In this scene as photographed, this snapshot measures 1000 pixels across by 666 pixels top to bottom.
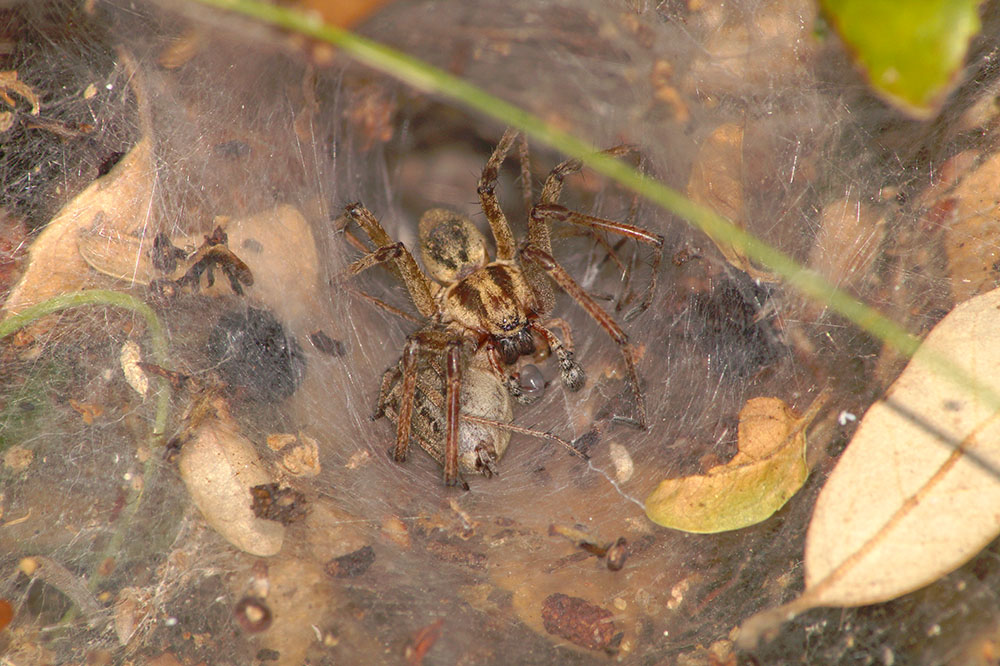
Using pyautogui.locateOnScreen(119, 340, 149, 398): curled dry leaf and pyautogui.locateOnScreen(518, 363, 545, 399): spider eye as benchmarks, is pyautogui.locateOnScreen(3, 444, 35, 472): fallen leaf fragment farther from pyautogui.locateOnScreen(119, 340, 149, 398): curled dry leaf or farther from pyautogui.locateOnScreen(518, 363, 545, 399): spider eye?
pyautogui.locateOnScreen(518, 363, 545, 399): spider eye

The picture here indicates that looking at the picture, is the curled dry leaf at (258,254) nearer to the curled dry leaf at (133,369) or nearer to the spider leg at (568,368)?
the curled dry leaf at (133,369)

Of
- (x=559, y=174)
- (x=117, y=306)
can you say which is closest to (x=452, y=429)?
(x=559, y=174)

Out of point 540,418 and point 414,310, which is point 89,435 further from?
point 540,418

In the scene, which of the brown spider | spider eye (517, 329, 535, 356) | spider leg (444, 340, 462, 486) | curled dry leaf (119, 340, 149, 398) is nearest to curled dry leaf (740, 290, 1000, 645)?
the brown spider

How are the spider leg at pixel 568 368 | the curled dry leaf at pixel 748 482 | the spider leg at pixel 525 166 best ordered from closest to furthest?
1. the curled dry leaf at pixel 748 482
2. the spider leg at pixel 568 368
3. the spider leg at pixel 525 166

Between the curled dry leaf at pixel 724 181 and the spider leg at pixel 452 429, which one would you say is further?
the curled dry leaf at pixel 724 181

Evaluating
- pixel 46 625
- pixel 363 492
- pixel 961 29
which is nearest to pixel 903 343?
pixel 961 29


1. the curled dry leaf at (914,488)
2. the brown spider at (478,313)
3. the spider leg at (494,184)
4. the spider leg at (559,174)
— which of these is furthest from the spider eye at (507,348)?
the curled dry leaf at (914,488)
